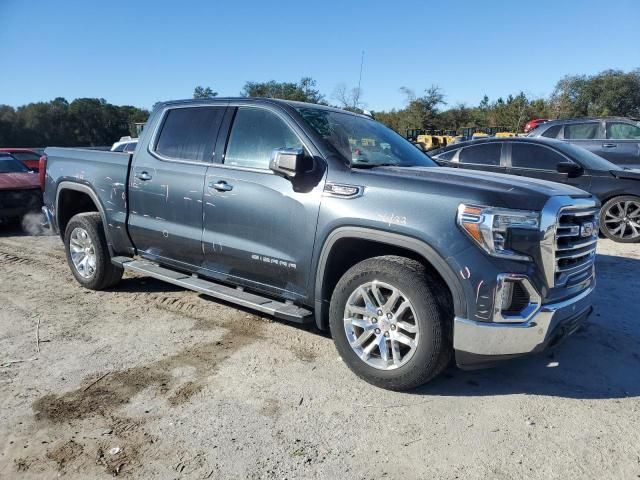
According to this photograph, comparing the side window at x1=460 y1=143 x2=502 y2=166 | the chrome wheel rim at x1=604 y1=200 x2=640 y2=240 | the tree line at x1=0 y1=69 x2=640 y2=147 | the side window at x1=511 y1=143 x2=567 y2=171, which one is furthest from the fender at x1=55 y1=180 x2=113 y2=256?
the tree line at x1=0 y1=69 x2=640 y2=147

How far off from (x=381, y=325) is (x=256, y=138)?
1.84m

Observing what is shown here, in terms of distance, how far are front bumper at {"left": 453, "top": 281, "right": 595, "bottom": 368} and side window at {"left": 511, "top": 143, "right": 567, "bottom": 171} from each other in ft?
17.6

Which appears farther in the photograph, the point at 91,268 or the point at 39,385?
the point at 91,268

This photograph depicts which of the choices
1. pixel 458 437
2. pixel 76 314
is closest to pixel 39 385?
pixel 76 314

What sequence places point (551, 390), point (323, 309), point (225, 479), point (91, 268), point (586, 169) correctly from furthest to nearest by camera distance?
point (586, 169)
point (91, 268)
point (323, 309)
point (551, 390)
point (225, 479)

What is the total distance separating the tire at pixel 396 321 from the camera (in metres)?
3.05

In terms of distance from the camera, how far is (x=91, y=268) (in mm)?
5418

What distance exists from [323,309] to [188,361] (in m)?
1.11

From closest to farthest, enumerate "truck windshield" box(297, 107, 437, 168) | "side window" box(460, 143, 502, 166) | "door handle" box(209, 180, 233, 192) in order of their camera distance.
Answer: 1. "truck windshield" box(297, 107, 437, 168)
2. "door handle" box(209, 180, 233, 192)
3. "side window" box(460, 143, 502, 166)

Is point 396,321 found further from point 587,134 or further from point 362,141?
point 587,134

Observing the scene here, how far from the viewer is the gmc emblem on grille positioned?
10.8ft

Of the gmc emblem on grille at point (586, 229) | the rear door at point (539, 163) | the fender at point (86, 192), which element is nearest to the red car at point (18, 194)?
the fender at point (86, 192)

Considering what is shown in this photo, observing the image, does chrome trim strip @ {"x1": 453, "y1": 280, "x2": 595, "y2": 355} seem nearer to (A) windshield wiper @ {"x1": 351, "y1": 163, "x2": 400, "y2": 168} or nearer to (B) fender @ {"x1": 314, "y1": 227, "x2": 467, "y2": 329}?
(B) fender @ {"x1": 314, "y1": 227, "x2": 467, "y2": 329}

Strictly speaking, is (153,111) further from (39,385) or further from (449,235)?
(449,235)
